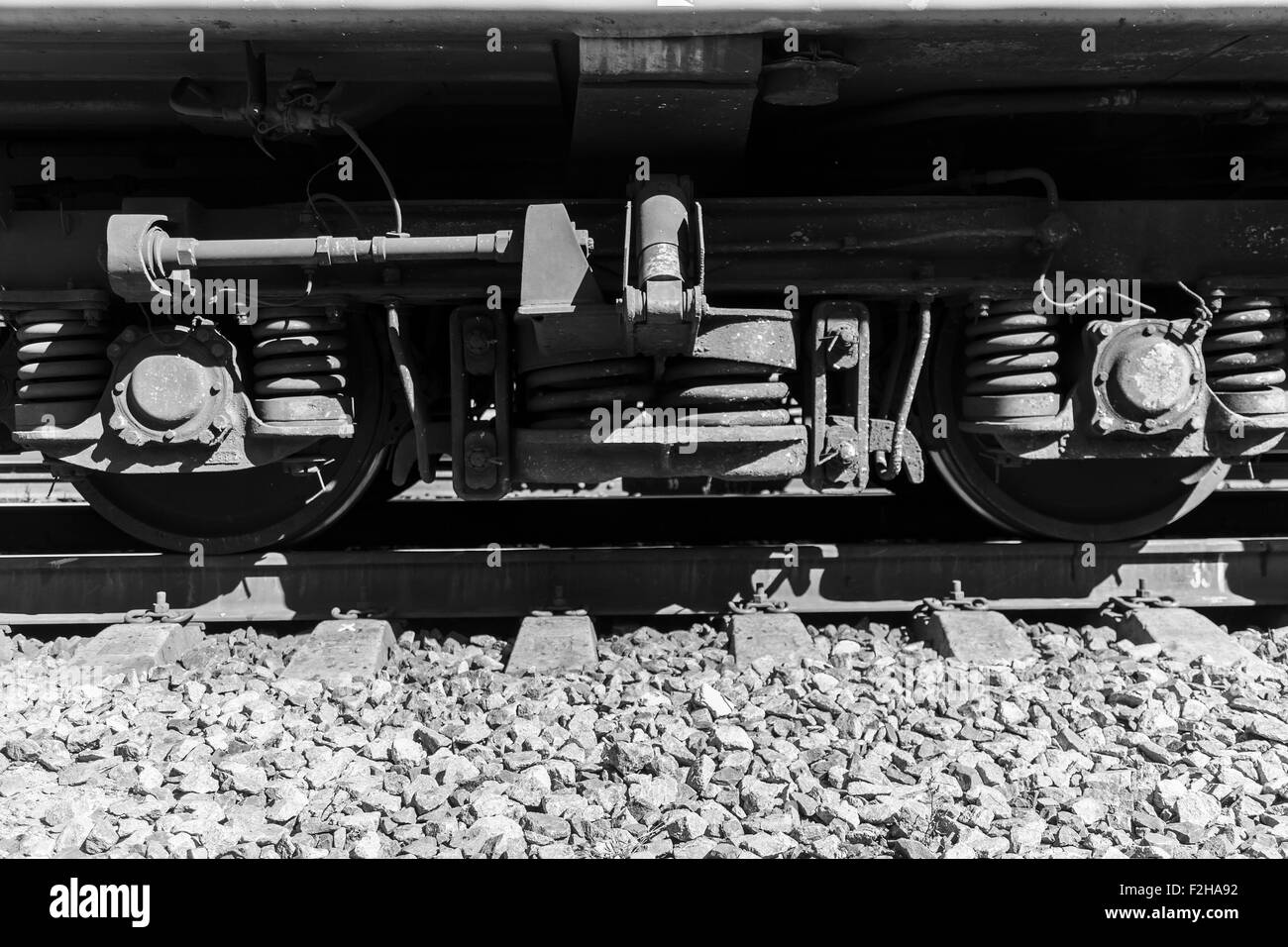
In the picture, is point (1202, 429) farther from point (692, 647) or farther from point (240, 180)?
point (240, 180)

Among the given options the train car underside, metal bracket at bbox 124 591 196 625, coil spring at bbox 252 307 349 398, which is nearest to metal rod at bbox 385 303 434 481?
the train car underside

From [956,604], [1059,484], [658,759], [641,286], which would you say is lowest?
[658,759]

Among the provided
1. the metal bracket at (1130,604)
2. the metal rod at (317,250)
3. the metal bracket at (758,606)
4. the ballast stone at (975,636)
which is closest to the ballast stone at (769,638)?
the metal bracket at (758,606)

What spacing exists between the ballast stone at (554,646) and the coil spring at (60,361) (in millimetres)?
1846

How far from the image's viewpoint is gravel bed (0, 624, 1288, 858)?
2.40m

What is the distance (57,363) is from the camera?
147 inches

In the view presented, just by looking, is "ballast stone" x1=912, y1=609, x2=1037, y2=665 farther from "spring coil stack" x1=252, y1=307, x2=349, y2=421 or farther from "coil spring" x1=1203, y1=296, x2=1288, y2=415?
"spring coil stack" x1=252, y1=307, x2=349, y2=421

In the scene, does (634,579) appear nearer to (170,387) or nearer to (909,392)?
(909,392)

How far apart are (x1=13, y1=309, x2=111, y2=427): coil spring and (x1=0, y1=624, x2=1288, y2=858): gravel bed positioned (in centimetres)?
94

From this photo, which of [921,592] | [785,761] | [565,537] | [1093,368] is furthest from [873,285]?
[565,537]

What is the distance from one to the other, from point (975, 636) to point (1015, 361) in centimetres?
103

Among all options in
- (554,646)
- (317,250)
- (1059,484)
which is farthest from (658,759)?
(1059,484)

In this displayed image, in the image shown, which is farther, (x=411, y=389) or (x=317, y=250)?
(x=411, y=389)

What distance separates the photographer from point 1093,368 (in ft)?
12.1
